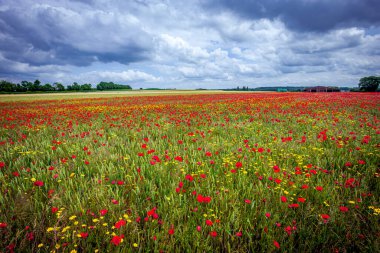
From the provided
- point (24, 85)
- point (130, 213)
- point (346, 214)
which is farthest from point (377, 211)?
point (24, 85)

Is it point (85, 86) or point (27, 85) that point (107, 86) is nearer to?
point (85, 86)

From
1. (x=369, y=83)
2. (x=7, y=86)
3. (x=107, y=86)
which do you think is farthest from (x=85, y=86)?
(x=369, y=83)

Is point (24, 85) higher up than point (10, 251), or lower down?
higher up

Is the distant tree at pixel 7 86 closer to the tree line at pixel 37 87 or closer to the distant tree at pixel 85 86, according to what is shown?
the tree line at pixel 37 87

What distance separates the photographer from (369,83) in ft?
268

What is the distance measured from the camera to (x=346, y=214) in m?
2.54

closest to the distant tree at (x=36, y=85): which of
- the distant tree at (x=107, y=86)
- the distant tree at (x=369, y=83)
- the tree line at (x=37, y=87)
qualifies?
the tree line at (x=37, y=87)

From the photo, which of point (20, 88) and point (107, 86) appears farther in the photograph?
point (107, 86)

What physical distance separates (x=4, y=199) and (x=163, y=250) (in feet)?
8.24

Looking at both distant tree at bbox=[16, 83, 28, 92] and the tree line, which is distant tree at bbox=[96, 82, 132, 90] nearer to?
the tree line

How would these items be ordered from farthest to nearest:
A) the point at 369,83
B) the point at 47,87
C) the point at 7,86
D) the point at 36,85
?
1. the point at 47,87
2. the point at 36,85
3. the point at 7,86
4. the point at 369,83

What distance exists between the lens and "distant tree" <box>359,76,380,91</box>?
7800 centimetres

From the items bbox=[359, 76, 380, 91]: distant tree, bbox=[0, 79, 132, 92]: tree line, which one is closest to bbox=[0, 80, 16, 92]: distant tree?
bbox=[0, 79, 132, 92]: tree line

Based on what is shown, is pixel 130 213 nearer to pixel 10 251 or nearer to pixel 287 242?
pixel 10 251
